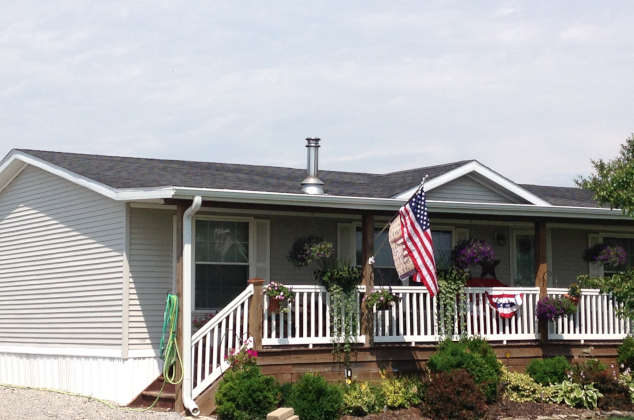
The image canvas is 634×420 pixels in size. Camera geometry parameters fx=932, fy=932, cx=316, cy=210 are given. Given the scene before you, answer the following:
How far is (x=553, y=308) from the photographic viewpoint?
1521cm

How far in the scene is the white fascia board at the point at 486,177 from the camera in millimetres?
15695

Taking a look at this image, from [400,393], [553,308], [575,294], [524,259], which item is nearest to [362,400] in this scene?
[400,393]

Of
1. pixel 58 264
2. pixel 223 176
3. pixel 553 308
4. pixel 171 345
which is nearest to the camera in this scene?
pixel 171 345

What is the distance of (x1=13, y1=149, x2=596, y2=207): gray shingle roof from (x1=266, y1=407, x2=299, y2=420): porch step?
3.79 metres

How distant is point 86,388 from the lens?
588 inches

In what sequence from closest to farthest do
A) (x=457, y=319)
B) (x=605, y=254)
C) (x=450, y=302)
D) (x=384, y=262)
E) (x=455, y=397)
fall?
(x=455, y=397) < (x=450, y=302) < (x=457, y=319) < (x=384, y=262) < (x=605, y=254)

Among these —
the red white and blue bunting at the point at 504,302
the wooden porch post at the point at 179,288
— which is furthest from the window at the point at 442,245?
the wooden porch post at the point at 179,288

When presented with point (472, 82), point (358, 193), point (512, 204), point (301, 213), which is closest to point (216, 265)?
point (301, 213)

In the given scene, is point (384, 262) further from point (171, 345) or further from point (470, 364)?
point (171, 345)

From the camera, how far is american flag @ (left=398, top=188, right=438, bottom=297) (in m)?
13.2

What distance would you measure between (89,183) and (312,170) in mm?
3670

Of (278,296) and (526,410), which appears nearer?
(278,296)

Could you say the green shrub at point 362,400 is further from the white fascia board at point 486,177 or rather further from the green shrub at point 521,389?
the white fascia board at point 486,177

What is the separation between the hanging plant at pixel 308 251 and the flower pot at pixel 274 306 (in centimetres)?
128
